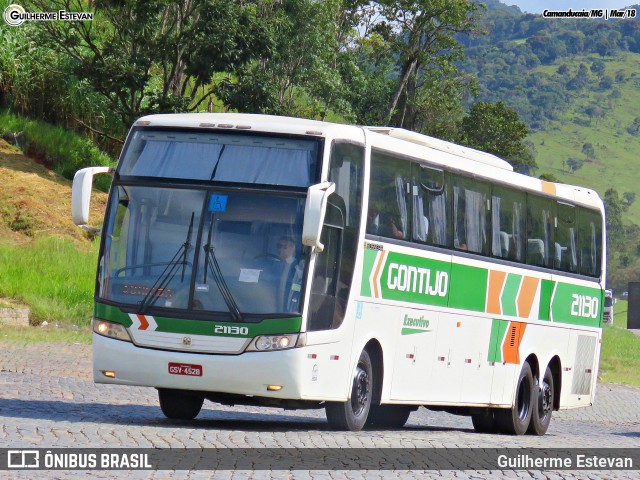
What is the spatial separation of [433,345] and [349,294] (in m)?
2.55

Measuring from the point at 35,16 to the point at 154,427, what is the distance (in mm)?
27809

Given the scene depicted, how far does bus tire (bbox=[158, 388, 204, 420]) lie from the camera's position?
49.0ft

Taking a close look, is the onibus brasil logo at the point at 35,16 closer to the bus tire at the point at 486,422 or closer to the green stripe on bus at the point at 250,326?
the bus tire at the point at 486,422

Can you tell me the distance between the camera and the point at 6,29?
40.3m

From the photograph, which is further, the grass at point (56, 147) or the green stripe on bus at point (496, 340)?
the grass at point (56, 147)

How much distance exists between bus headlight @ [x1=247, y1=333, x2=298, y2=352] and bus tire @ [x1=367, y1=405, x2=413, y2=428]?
16.7 feet

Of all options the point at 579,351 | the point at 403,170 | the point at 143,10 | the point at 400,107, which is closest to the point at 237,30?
the point at 143,10

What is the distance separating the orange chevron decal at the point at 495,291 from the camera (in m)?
17.6

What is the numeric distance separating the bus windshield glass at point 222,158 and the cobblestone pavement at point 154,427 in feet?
8.68

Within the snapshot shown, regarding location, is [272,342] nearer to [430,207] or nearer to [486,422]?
[430,207]

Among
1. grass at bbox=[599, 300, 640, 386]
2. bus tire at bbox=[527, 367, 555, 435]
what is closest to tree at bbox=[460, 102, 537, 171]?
grass at bbox=[599, 300, 640, 386]

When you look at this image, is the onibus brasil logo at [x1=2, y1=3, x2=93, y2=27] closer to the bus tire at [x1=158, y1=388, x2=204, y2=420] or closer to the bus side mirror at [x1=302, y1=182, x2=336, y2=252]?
the bus tire at [x1=158, y1=388, x2=204, y2=420]

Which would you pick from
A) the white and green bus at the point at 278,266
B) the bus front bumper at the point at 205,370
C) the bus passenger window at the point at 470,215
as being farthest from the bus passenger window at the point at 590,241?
the bus front bumper at the point at 205,370

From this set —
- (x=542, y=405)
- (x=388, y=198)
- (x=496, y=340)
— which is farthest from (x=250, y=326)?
(x=542, y=405)
